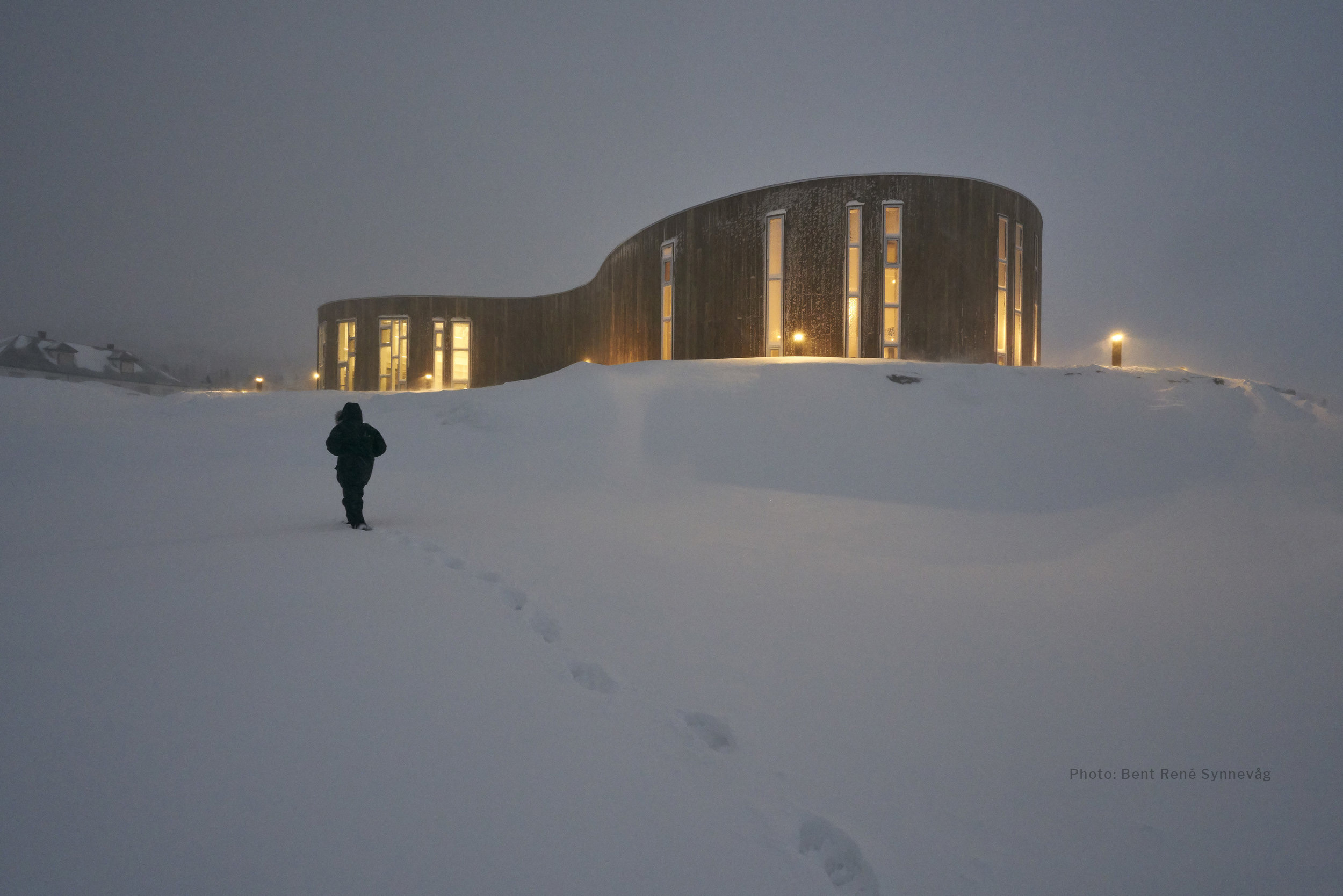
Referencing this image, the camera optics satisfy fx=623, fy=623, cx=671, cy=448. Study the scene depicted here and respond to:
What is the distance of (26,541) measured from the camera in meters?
6.09

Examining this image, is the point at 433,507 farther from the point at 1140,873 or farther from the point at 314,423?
the point at 314,423

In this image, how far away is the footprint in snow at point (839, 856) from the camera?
2.07 metres

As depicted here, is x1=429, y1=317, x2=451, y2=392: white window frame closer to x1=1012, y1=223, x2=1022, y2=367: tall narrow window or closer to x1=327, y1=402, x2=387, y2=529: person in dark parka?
x1=1012, y1=223, x2=1022, y2=367: tall narrow window

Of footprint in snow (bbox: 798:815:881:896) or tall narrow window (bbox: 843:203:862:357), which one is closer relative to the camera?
footprint in snow (bbox: 798:815:881:896)

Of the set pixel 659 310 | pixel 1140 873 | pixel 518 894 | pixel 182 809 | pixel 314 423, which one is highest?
pixel 659 310

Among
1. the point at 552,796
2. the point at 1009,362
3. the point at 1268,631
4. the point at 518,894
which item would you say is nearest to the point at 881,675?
the point at 552,796

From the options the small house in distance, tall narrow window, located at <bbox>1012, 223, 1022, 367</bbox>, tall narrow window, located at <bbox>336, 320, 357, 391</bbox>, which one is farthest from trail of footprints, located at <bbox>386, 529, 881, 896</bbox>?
the small house in distance

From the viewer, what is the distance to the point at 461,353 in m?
31.2

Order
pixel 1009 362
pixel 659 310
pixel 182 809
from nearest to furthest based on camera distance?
pixel 182 809 < pixel 1009 362 < pixel 659 310

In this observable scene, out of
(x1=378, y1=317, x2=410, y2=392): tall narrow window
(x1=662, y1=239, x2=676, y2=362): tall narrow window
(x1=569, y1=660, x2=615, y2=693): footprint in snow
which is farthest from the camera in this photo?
(x1=378, y1=317, x2=410, y2=392): tall narrow window

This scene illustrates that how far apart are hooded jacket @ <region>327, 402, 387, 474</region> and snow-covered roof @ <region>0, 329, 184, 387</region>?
169 feet

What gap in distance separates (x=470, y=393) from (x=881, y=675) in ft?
45.2

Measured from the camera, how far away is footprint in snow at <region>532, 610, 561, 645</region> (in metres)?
3.69

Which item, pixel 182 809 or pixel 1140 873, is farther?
pixel 1140 873
